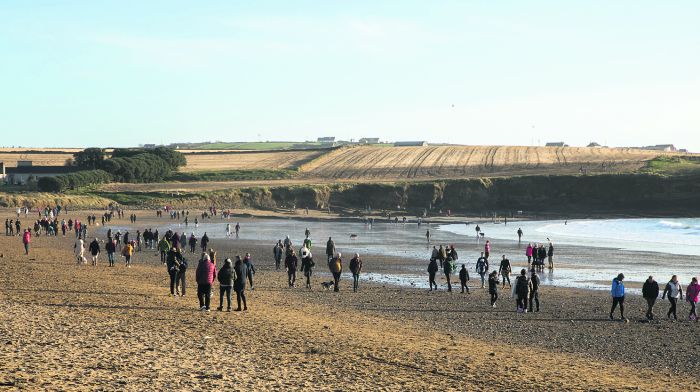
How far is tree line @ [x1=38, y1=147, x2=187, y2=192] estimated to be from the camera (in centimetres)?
8944

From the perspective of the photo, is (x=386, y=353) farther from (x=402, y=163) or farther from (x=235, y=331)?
(x=402, y=163)

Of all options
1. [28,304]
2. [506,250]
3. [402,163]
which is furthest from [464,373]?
[402,163]

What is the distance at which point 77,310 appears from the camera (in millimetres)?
18359

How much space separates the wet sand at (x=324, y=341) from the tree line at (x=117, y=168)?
6734cm

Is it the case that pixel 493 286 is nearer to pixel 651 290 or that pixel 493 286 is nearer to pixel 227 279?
pixel 651 290

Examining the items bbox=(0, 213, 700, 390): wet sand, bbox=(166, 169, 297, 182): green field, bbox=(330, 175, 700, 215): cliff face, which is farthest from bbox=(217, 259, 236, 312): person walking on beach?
bbox=(166, 169, 297, 182): green field

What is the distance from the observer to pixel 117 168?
101m

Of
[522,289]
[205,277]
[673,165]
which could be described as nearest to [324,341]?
[205,277]

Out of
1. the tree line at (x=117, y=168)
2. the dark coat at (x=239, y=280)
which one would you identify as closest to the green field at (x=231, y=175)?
the tree line at (x=117, y=168)

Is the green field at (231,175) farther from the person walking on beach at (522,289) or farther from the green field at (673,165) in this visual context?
the person walking on beach at (522,289)

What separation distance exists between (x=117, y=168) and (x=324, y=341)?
293ft

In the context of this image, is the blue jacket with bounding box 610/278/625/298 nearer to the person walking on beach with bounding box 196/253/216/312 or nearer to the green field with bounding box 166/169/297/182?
the person walking on beach with bounding box 196/253/216/312

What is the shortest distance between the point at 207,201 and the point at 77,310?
69669mm

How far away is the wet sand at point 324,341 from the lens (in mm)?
12555
